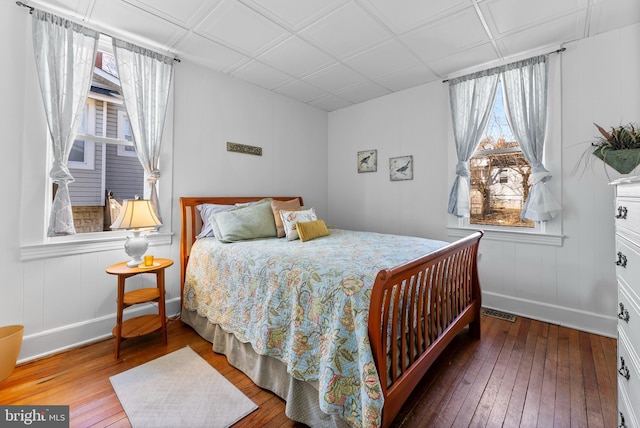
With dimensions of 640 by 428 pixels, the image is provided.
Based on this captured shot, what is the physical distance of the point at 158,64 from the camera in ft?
8.71

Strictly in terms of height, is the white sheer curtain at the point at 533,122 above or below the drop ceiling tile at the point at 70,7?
below

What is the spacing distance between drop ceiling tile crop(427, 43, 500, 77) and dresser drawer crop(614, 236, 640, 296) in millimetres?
2180

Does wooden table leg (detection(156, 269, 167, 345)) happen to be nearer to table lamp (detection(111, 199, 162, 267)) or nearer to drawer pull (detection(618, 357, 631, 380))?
table lamp (detection(111, 199, 162, 267))

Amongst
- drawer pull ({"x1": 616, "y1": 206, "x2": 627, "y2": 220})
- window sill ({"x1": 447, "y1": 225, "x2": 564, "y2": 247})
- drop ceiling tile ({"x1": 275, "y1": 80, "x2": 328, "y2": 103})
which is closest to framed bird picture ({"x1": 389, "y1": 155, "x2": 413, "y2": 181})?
window sill ({"x1": 447, "y1": 225, "x2": 564, "y2": 247})

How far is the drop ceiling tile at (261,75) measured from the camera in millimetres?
3051

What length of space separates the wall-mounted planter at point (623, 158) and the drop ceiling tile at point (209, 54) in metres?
3.28

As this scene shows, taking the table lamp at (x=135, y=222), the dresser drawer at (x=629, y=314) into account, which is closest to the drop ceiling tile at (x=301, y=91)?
the table lamp at (x=135, y=222)

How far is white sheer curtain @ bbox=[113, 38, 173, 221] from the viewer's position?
2.47 m

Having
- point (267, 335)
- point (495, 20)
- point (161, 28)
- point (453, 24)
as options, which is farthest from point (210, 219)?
point (495, 20)

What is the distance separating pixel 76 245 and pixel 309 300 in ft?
6.81

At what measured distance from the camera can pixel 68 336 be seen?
220cm

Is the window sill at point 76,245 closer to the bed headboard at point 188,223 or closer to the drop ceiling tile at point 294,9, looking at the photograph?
the bed headboard at point 188,223

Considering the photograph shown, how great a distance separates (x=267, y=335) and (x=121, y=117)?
A: 2417mm

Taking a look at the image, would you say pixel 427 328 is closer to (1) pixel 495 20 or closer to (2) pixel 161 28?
(1) pixel 495 20
